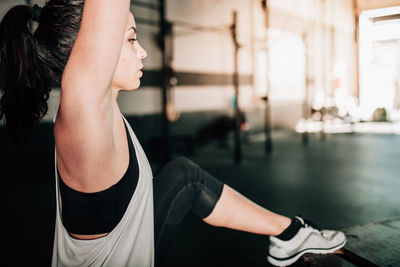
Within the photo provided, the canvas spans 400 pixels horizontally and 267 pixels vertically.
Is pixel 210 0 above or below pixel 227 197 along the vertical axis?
above

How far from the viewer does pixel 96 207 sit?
0.62 m

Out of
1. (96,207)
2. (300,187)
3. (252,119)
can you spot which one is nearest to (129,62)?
(96,207)

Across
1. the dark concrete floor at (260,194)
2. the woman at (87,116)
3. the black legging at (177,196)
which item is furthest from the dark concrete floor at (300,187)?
the woman at (87,116)

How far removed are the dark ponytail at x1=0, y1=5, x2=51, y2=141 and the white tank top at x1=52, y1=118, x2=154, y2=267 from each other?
206 mm

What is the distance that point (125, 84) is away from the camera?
0.71 m

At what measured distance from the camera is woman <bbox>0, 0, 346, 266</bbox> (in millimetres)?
497

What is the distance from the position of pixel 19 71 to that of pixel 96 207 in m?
0.36

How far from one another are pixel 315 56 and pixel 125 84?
724cm

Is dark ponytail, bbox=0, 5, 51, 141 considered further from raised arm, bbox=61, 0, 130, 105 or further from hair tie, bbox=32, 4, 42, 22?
raised arm, bbox=61, 0, 130, 105

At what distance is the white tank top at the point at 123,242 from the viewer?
646 millimetres

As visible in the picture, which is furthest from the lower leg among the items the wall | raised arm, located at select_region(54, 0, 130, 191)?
the wall

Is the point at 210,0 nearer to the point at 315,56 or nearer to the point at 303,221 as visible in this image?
the point at 315,56

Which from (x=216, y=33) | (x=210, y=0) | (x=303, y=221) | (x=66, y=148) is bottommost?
(x=303, y=221)

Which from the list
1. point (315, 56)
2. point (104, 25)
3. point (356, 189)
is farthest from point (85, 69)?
point (315, 56)
